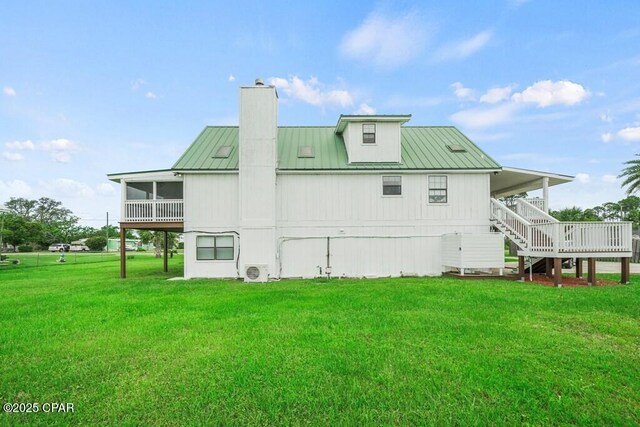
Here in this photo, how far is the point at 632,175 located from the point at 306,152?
3101 centimetres

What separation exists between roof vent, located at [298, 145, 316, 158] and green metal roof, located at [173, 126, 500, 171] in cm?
15

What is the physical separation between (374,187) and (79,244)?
73.7m

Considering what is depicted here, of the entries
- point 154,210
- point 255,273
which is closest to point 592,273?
point 255,273

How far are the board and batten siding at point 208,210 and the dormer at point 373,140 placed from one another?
5311 mm

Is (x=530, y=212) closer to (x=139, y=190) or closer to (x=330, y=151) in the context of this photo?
(x=330, y=151)

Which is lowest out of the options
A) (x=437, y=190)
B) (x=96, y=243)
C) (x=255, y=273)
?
(x=96, y=243)

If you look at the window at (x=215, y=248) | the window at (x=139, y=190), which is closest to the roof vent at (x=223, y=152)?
the window at (x=139, y=190)

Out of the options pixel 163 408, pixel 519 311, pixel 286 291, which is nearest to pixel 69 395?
pixel 163 408

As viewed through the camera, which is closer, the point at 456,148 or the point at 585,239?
the point at 585,239

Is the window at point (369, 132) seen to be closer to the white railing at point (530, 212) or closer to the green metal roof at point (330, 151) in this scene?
the green metal roof at point (330, 151)

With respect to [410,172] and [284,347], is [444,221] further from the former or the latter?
[284,347]

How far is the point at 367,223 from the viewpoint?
14.5 meters

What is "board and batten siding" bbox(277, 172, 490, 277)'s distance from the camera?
14.4 metres

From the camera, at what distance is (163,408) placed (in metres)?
3.39
